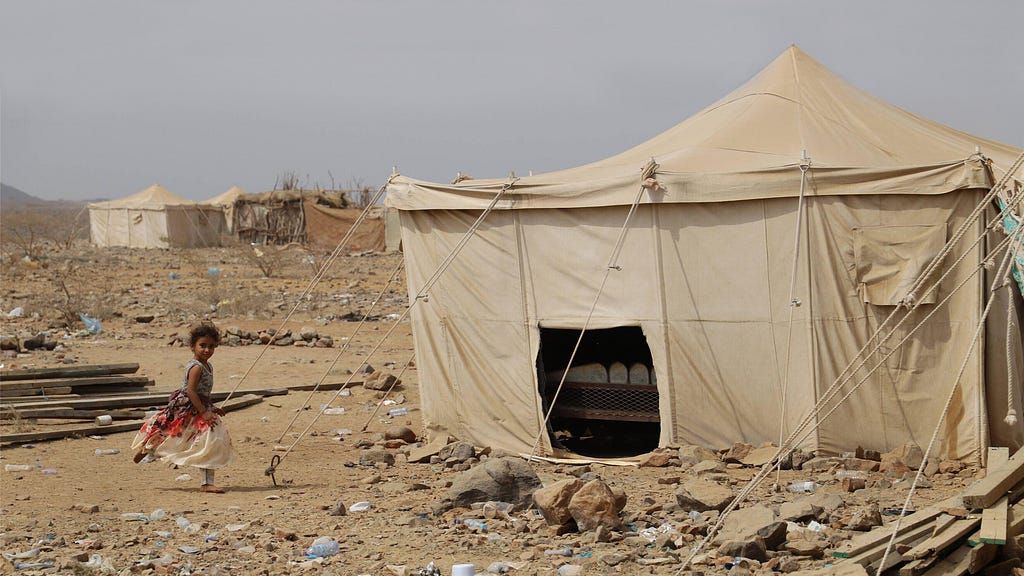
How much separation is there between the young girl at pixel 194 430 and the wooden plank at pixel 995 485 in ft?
13.9

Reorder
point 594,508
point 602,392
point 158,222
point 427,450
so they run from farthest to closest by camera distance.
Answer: point 158,222, point 602,392, point 427,450, point 594,508

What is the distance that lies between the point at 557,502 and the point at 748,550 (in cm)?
100

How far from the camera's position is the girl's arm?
22.0 ft

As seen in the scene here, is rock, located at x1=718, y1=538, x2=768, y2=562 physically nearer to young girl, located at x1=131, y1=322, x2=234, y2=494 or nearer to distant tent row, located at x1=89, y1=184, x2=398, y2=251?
young girl, located at x1=131, y1=322, x2=234, y2=494

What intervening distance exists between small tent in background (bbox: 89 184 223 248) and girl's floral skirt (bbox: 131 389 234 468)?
2804 cm

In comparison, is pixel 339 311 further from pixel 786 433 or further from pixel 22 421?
pixel 786 433

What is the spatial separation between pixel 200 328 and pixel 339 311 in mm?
9774

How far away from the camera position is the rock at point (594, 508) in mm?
5402

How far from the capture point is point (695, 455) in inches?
283

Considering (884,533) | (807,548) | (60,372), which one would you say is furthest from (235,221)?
(884,533)

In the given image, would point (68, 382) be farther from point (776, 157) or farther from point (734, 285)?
point (776, 157)

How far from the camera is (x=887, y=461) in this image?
6.84 metres

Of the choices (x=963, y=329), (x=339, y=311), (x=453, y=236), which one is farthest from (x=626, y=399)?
(x=339, y=311)

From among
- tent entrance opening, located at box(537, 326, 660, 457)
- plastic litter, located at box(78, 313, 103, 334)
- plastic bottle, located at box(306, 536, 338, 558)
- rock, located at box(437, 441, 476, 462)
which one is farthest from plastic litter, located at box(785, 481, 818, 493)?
plastic litter, located at box(78, 313, 103, 334)
